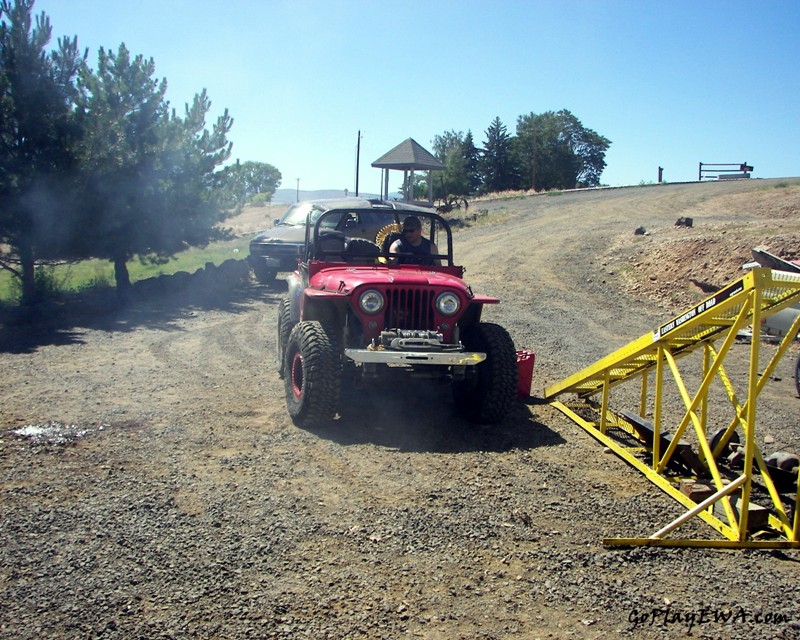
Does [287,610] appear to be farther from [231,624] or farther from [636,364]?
[636,364]

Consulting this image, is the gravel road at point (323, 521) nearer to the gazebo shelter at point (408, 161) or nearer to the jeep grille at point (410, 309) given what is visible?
the jeep grille at point (410, 309)

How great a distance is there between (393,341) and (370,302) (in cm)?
45

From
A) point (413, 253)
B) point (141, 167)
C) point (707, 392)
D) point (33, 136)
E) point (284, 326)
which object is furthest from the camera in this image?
point (141, 167)

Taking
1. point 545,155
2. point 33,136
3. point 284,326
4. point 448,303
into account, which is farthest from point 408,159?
point 545,155

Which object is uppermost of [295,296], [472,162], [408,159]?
[472,162]

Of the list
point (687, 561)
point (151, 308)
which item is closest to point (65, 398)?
point (687, 561)

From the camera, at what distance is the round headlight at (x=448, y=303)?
6.48m

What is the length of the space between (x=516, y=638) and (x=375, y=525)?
1296 millimetres

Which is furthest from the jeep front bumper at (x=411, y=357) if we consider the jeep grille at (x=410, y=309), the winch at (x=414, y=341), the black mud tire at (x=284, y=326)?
the black mud tire at (x=284, y=326)

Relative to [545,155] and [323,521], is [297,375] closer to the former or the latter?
[323,521]

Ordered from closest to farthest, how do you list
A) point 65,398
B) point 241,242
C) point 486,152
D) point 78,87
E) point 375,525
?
point 375,525
point 65,398
point 78,87
point 241,242
point 486,152

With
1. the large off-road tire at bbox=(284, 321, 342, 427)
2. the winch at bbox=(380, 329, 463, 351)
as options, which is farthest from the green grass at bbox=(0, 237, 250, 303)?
the winch at bbox=(380, 329, 463, 351)

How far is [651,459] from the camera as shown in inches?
234

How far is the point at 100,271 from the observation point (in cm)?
1903
